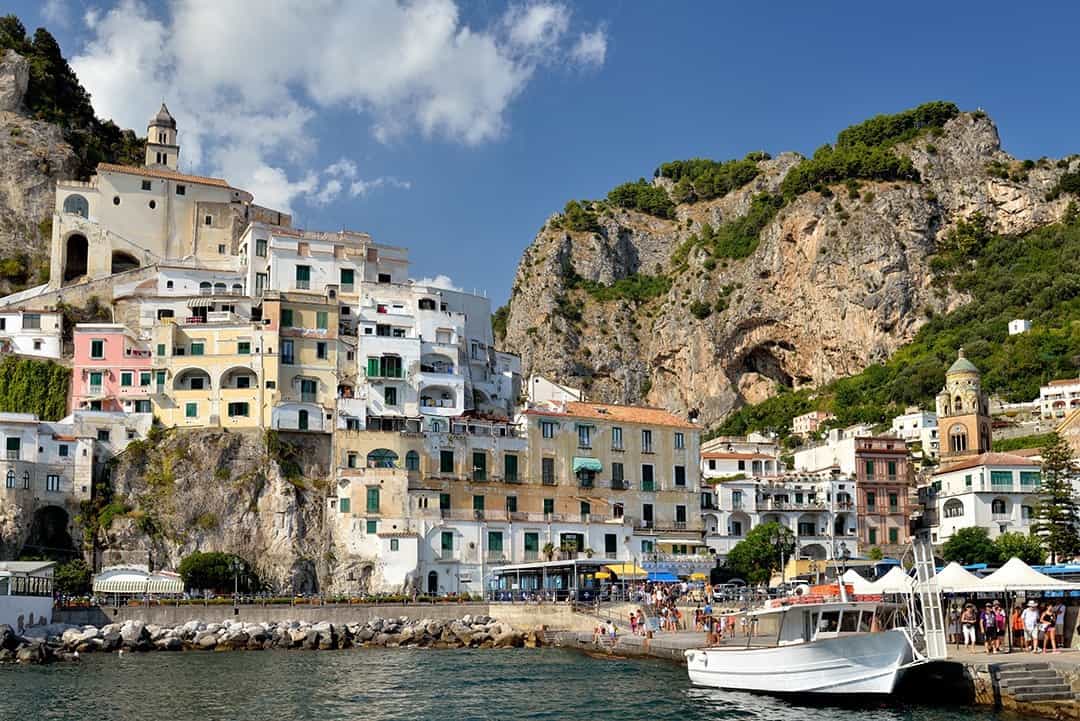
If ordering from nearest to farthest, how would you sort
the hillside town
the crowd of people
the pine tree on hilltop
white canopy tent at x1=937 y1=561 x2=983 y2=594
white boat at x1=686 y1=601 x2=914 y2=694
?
white boat at x1=686 y1=601 x2=914 y2=694 → the crowd of people → white canopy tent at x1=937 y1=561 x2=983 y2=594 → the hillside town → the pine tree on hilltop

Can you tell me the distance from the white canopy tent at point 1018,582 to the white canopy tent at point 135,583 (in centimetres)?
3728

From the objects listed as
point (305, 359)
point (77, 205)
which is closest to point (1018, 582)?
point (305, 359)

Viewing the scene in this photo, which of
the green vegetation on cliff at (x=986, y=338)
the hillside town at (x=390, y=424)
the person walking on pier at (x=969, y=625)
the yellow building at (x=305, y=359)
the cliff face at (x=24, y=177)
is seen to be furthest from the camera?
the green vegetation on cliff at (x=986, y=338)

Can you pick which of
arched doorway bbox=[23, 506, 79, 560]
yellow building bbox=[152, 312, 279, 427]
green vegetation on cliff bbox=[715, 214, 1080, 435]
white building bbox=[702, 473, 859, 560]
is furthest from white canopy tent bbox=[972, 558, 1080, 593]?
green vegetation on cliff bbox=[715, 214, 1080, 435]

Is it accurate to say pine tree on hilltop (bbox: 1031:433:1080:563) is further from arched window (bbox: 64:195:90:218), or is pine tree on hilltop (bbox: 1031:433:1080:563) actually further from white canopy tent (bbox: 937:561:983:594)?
arched window (bbox: 64:195:90:218)

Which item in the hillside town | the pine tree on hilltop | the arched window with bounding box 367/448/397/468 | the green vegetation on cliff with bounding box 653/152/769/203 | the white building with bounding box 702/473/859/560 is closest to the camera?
the hillside town

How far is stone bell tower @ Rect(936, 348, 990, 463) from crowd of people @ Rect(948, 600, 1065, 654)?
193ft

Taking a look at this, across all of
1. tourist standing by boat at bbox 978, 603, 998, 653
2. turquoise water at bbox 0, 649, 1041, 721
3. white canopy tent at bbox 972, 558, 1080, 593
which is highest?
white canopy tent at bbox 972, 558, 1080, 593

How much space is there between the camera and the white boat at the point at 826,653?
32.0m

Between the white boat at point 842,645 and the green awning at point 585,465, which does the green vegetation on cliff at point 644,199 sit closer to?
the green awning at point 585,465

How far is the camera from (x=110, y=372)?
68125mm

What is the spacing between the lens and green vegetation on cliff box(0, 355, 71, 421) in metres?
67.4

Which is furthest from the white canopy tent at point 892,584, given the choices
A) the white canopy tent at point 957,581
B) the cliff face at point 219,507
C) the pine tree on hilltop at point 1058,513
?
the cliff face at point 219,507

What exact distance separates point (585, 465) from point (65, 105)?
59808 millimetres
